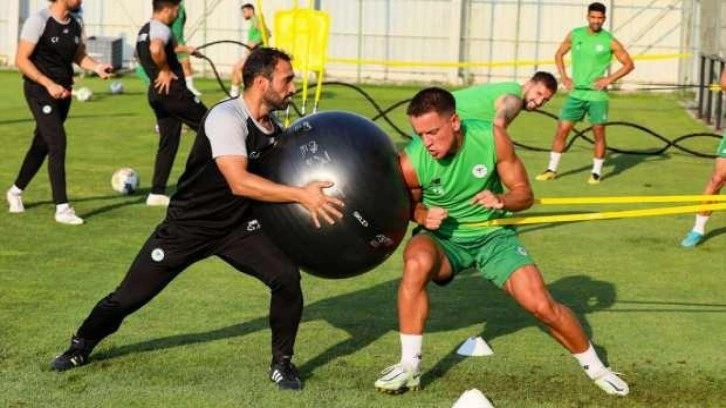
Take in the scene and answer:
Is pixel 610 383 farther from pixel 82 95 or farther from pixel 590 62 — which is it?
pixel 82 95

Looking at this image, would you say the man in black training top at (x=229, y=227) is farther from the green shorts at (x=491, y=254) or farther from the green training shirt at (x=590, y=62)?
the green training shirt at (x=590, y=62)

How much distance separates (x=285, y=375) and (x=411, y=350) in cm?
63

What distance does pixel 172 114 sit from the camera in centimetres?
1116

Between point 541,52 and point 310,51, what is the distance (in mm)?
13149

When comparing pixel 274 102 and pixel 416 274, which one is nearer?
pixel 274 102

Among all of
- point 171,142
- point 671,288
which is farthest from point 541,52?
point 671,288

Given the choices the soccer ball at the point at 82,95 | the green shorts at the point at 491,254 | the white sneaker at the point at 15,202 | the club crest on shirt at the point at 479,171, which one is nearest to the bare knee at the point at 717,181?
the green shorts at the point at 491,254

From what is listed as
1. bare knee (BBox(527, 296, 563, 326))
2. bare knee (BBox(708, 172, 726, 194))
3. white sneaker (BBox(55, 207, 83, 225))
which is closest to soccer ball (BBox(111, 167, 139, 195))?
white sneaker (BBox(55, 207, 83, 225))

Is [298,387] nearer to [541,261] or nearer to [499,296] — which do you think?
[499,296]

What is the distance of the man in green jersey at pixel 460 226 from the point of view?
6121mm

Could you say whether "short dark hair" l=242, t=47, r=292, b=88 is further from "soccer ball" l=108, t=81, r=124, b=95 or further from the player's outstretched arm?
"soccer ball" l=108, t=81, r=124, b=95

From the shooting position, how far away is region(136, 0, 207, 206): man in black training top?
36.3ft

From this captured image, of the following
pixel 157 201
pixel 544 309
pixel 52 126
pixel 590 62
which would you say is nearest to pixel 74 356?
pixel 544 309

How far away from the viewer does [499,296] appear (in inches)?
330
